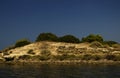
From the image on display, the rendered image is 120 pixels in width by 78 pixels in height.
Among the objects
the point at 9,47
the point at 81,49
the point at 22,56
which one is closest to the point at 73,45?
the point at 81,49

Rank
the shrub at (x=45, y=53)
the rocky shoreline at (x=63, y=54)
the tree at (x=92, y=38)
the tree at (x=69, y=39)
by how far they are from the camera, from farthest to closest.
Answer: the tree at (x=92, y=38) → the tree at (x=69, y=39) → the shrub at (x=45, y=53) → the rocky shoreline at (x=63, y=54)

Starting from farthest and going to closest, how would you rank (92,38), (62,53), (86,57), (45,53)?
(92,38) → (45,53) → (62,53) → (86,57)

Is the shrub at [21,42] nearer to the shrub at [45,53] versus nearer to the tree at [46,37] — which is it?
the tree at [46,37]

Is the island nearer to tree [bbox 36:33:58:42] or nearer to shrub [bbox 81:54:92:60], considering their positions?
shrub [bbox 81:54:92:60]

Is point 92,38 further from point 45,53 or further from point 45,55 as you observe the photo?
point 45,55

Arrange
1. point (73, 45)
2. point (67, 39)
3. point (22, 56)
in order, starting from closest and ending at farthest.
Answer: point (22, 56) → point (73, 45) → point (67, 39)

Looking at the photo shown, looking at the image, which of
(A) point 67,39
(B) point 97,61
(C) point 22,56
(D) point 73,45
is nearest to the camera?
(B) point 97,61

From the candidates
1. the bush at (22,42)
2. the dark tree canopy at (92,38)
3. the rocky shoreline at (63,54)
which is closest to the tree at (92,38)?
the dark tree canopy at (92,38)

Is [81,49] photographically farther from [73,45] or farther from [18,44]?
[18,44]

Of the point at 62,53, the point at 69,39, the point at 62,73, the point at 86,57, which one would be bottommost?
the point at 62,73

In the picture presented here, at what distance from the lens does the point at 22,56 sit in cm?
11381

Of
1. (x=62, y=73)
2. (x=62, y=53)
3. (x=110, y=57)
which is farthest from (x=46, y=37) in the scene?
(x=62, y=73)

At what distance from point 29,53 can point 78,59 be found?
20.1 m

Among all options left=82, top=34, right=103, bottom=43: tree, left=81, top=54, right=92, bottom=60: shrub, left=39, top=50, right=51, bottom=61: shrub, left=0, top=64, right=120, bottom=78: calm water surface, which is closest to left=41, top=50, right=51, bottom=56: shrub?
left=39, top=50, right=51, bottom=61: shrub
